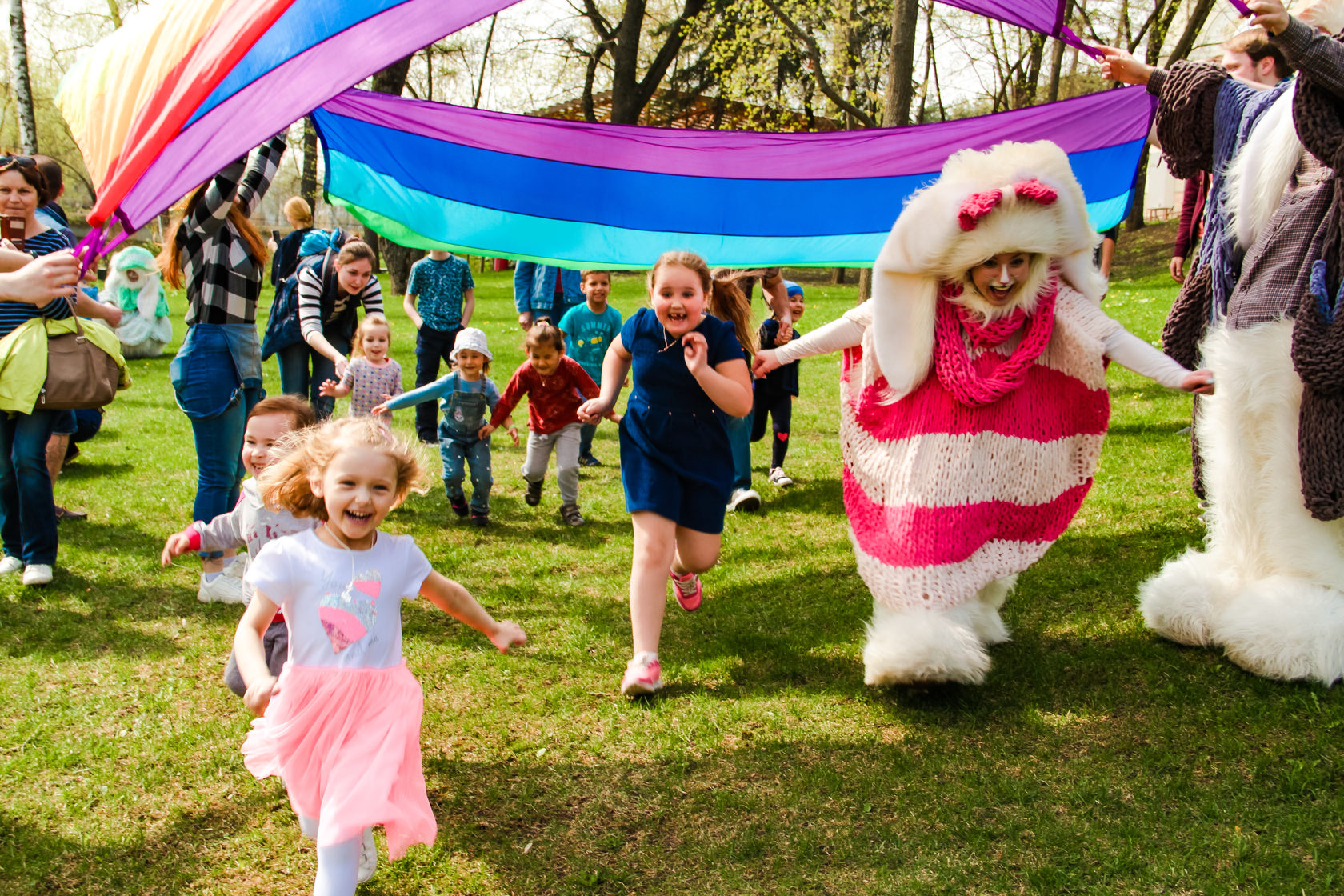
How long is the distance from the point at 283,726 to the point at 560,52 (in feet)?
111

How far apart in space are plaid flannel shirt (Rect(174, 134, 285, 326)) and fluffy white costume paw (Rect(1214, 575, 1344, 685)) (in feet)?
15.2

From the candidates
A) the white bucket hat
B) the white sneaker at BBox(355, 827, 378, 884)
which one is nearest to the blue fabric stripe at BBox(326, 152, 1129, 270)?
the white bucket hat

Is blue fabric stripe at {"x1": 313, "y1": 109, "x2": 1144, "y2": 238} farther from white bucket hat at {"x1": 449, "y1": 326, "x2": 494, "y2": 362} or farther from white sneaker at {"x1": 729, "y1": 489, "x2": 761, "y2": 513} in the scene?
white sneaker at {"x1": 729, "y1": 489, "x2": 761, "y2": 513}

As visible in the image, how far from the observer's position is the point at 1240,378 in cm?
388

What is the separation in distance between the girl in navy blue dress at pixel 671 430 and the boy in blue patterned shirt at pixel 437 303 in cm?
466

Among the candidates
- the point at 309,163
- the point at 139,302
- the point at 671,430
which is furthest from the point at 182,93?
the point at 309,163

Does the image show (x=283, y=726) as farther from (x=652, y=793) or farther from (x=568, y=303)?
(x=568, y=303)

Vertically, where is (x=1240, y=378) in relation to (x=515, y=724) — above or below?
above

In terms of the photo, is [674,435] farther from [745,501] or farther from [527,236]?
[745,501]

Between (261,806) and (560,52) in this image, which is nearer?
(261,806)

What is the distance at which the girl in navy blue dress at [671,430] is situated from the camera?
13.4ft

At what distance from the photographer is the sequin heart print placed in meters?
2.69

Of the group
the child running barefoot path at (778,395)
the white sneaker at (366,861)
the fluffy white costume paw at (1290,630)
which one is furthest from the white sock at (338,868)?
the child running barefoot path at (778,395)

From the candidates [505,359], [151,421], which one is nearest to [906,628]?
[151,421]
